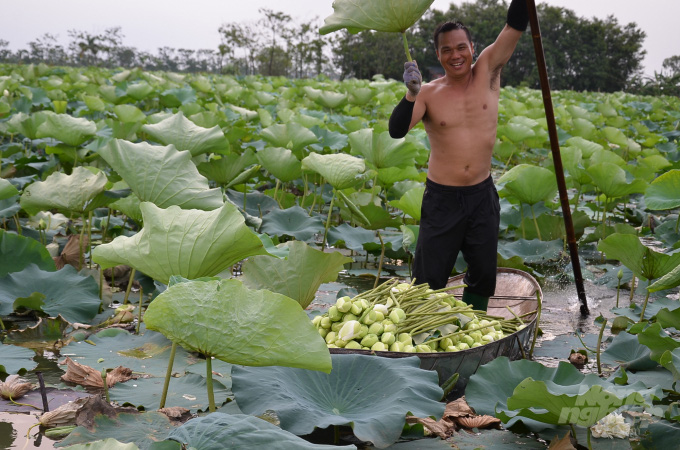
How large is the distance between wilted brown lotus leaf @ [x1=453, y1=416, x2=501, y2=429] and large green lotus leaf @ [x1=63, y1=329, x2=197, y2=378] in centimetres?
82

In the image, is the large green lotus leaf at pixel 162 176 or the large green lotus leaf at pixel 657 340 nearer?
the large green lotus leaf at pixel 657 340

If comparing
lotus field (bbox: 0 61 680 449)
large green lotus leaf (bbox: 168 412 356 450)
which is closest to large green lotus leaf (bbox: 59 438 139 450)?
lotus field (bbox: 0 61 680 449)

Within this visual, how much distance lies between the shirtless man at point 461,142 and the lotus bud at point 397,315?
66 cm

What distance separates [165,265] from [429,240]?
116cm

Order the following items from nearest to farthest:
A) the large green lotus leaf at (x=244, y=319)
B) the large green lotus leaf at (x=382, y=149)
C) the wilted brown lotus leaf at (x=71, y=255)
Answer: the large green lotus leaf at (x=244, y=319) < the wilted brown lotus leaf at (x=71, y=255) < the large green lotus leaf at (x=382, y=149)

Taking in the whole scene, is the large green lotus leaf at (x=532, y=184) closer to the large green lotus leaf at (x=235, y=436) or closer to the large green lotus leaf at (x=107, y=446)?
the large green lotus leaf at (x=235, y=436)

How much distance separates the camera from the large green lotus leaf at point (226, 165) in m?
3.59

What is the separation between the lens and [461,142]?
8.46 ft

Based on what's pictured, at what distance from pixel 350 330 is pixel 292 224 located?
1.61 m

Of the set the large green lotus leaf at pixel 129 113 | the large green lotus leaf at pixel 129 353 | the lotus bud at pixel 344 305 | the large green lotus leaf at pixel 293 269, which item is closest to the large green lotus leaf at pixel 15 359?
the large green lotus leaf at pixel 129 353

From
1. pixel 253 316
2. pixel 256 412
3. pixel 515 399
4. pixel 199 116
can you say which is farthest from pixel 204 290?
pixel 199 116

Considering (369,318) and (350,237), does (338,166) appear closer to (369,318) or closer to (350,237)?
(350,237)

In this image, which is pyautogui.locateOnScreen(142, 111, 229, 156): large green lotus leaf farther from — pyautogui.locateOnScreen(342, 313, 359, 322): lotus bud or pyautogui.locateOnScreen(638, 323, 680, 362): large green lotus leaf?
pyautogui.locateOnScreen(638, 323, 680, 362): large green lotus leaf

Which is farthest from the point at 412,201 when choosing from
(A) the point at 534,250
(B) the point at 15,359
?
(B) the point at 15,359
